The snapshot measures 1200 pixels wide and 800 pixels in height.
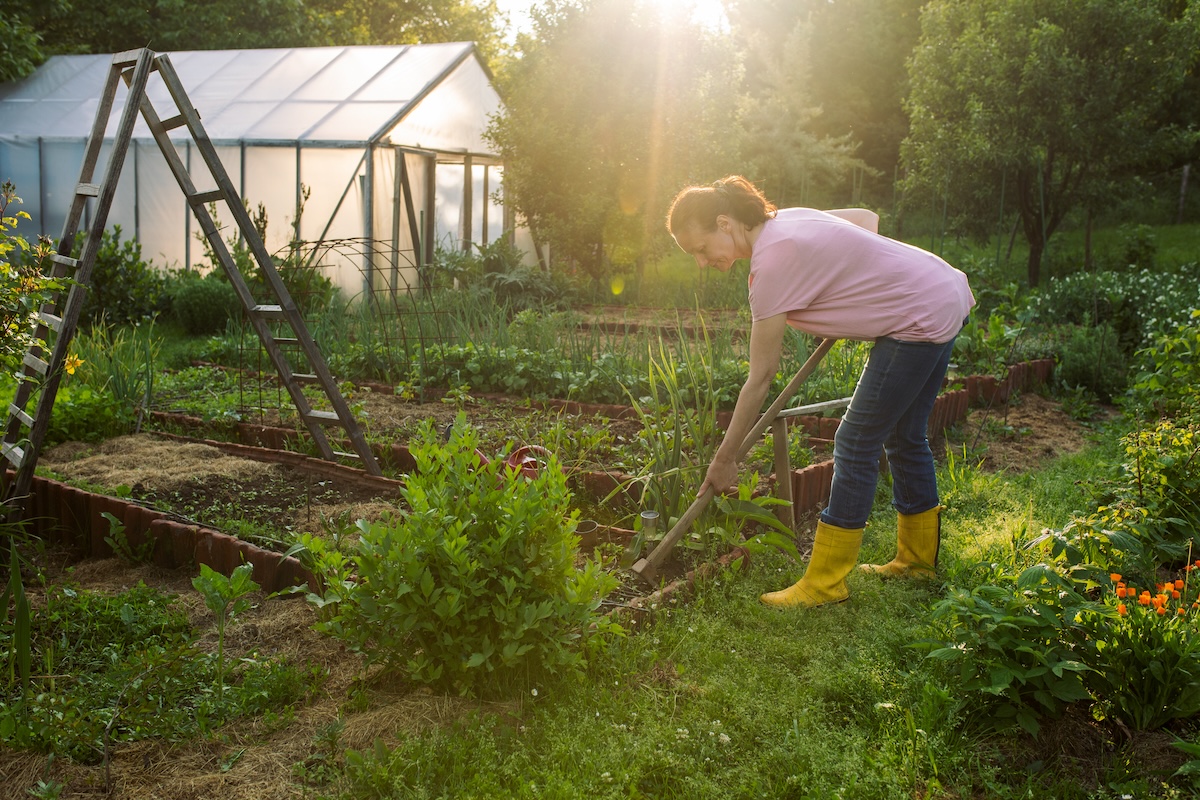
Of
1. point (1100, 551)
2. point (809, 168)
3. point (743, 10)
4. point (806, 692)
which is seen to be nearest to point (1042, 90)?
A: point (809, 168)

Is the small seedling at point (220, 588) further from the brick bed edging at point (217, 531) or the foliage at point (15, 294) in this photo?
the foliage at point (15, 294)

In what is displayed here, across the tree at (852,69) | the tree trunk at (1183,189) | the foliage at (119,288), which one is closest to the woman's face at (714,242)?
the foliage at (119,288)

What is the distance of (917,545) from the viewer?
3.32 meters

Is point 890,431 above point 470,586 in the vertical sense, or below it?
above

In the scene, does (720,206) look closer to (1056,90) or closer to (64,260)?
(64,260)

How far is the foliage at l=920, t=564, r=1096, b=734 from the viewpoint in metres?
2.20

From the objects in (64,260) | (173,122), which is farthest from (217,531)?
(173,122)

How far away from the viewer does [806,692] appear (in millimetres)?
2488

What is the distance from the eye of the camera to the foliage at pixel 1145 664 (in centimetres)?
217

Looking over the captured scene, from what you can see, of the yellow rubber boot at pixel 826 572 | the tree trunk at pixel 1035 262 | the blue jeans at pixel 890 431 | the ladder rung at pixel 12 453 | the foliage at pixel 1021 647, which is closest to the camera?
the foliage at pixel 1021 647

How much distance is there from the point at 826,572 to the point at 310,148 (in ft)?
31.4

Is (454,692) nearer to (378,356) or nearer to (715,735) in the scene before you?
(715,735)

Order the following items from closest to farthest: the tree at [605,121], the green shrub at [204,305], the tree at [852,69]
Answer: the green shrub at [204,305], the tree at [605,121], the tree at [852,69]

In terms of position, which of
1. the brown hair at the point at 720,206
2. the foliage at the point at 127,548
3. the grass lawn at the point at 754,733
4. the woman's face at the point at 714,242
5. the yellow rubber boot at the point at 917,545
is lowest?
the foliage at the point at 127,548
